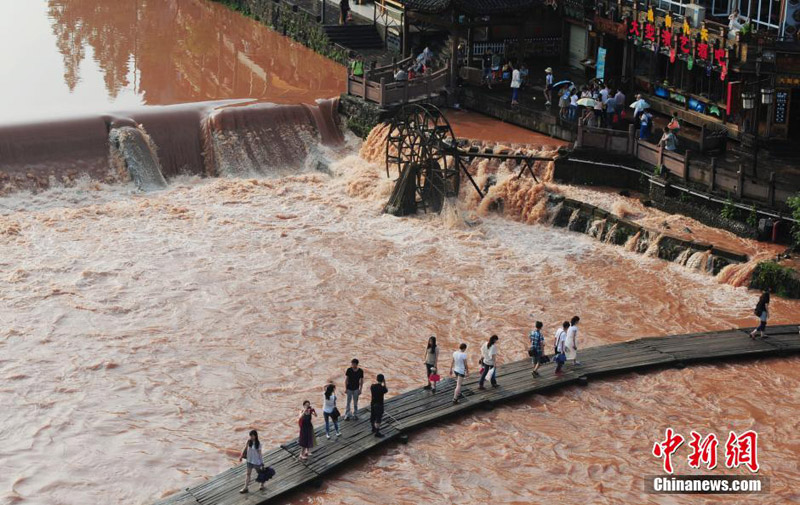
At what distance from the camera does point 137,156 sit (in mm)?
39938

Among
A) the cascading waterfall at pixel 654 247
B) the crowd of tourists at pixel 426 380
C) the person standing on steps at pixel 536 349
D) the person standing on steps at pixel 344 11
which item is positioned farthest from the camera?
the person standing on steps at pixel 344 11

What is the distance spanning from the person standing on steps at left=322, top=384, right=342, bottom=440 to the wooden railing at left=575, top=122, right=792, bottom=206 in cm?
1563

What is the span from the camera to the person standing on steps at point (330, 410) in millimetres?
23531

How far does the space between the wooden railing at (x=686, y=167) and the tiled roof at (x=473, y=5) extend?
6.96 metres

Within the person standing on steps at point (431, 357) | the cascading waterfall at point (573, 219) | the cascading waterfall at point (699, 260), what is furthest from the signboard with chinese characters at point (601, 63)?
the person standing on steps at point (431, 357)

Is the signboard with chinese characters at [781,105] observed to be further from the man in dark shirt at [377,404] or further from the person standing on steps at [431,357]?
the man in dark shirt at [377,404]

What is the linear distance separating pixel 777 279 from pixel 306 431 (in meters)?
14.3

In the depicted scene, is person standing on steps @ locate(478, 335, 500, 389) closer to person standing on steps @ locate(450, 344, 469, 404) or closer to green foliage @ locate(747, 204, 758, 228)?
person standing on steps @ locate(450, 344, 469, 404)

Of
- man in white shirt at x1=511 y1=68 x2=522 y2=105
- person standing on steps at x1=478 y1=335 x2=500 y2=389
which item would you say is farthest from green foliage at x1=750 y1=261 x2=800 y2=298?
man in white shirt at x1=511 y1=68 x2=522 y2=105

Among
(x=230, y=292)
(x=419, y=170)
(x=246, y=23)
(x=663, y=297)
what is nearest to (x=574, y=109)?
(x=419, y=170)

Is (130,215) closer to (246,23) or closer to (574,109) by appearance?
(574,109)

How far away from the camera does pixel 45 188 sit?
126ft

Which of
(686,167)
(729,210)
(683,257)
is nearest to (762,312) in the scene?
(683,257)

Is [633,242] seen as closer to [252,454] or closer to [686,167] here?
[686,167]
